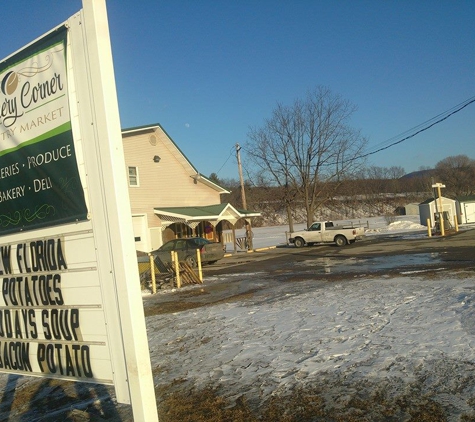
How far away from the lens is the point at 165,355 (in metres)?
7.18

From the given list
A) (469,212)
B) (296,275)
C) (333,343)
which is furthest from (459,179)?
(333,343)

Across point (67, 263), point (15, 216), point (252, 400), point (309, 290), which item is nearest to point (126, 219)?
point (67, 263)

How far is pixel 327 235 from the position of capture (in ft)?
103

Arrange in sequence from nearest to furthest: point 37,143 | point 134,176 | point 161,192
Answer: point 37,143
point 134,176
point 161,192

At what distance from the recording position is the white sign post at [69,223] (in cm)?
284

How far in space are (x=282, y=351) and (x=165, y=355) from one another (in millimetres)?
1806

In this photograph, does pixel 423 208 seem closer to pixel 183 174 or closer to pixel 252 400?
pixel 183 174

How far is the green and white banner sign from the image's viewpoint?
311 centimetres

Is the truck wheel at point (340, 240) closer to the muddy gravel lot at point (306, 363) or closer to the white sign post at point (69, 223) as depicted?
the muddy gravel lot at point (306, 363)

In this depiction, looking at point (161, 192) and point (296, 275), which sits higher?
point (161, 192)

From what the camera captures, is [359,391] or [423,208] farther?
[423,208]

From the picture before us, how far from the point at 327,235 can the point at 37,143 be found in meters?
29.1

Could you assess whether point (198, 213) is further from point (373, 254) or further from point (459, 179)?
point (459, 179)

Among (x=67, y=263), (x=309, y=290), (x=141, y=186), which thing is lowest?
(x=309, y=290)
